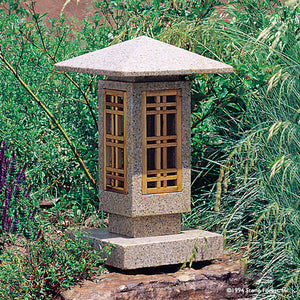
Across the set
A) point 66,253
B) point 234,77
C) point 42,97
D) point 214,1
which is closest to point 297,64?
point 234,77

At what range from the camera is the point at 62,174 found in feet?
21.4

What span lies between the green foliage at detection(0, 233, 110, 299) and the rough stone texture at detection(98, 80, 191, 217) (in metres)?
0.37

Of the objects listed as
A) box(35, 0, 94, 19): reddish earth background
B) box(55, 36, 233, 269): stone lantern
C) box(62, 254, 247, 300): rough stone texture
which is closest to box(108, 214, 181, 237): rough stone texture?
box(55, 36, 233, 269): stone lantern

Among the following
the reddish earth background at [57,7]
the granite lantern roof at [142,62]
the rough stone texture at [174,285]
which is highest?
the reddish earth background at [57,7]

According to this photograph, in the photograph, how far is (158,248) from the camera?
4949 millimetres

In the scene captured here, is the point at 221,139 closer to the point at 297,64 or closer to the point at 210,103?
the point at 210,103

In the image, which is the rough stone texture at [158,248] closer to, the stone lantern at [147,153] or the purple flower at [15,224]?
the stone lantern at [147,153]

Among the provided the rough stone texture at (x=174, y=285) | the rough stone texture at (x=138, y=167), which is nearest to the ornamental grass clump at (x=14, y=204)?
the rough stone texture at (x=138, y=167)

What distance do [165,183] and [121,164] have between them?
1.19 feet

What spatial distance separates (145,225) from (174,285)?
517 millimetres

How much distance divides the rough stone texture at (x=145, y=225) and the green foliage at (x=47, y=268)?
0.83ft

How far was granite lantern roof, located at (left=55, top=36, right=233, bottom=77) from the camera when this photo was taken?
15.5ft

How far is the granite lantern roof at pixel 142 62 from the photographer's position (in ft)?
15.5

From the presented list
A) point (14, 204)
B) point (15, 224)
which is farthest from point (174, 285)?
point (14, 204)
